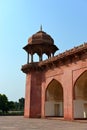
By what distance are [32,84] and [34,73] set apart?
2.86 ft

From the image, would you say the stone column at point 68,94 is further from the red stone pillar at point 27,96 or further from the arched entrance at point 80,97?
the red stone pillar at point 27,96

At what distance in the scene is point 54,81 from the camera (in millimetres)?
17656

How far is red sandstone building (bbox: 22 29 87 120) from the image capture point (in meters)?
14.6

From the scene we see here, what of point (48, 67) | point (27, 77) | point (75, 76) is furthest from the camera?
point (27, 77)

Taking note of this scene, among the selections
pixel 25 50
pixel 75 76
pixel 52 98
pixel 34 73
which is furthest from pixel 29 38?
pixel 75 76

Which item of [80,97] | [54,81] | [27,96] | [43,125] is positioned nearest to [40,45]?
[54,81]

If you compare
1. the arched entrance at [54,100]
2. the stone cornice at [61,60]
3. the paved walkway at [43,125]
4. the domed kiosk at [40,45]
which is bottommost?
the paved walkway at [43,125]

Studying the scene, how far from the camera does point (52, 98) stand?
1817 cm

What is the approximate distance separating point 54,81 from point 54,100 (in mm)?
1587

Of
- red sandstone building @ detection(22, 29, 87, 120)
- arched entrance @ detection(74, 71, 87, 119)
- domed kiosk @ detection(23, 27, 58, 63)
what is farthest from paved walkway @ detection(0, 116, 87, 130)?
domed kiosk @ detection(23, 27, 58, 63)

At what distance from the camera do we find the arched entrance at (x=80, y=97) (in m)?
14.6

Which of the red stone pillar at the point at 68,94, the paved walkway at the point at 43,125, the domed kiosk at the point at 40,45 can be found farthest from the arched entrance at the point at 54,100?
the paved walkway at the point at 43,125

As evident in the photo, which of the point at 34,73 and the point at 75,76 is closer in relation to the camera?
the point at 75,76

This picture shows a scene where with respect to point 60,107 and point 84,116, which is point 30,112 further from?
point 84,116
